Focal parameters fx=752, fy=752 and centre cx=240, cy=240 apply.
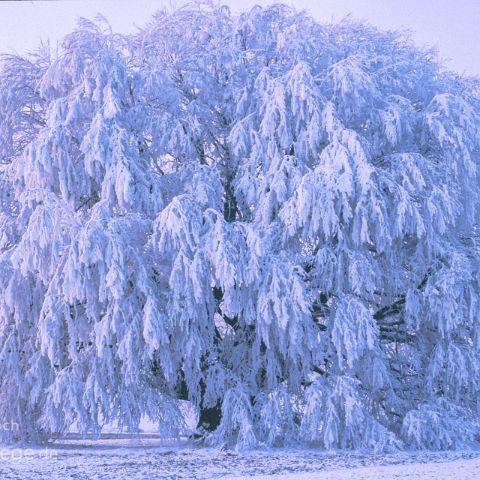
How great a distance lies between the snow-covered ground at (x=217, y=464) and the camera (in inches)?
291

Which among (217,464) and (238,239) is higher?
(238,239)

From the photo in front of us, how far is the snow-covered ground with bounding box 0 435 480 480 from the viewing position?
7.39 meters

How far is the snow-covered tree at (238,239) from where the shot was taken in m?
9.41

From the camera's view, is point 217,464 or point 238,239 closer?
point 217,464

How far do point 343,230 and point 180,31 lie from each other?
164 inches

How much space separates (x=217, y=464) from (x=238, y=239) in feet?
9.08

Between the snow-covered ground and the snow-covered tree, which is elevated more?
the snow-covered tree

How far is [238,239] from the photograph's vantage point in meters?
9.58

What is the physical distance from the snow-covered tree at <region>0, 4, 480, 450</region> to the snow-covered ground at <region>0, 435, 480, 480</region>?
400mm

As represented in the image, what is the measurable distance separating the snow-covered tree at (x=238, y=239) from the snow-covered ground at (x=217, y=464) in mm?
400

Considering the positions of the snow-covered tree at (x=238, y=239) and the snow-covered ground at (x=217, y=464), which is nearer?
the snow-covered ground at (x=217, y=464)

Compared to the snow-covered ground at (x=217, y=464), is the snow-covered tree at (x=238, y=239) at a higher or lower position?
higher

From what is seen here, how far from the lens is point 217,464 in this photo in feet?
28.1

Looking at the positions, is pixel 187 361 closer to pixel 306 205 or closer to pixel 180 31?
pixel 306 205
